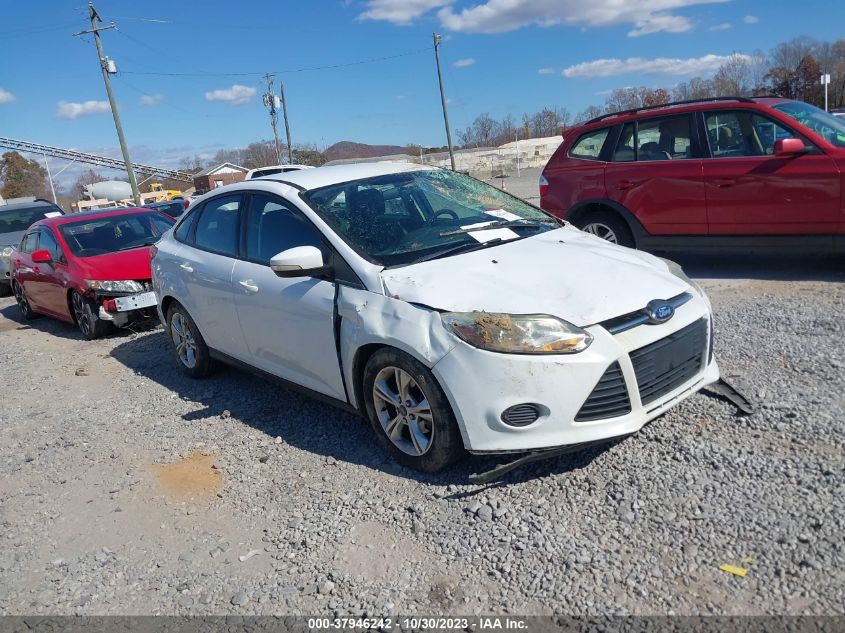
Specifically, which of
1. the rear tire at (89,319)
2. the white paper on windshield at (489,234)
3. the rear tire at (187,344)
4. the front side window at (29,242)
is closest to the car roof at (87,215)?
the front side window at (29,242)

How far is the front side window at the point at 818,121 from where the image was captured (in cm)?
705

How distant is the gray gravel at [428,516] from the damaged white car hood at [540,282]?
0.87 meters

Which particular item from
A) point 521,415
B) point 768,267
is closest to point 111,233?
point 521,415

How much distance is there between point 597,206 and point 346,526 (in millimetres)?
6141

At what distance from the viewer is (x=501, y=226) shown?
15.3 feet

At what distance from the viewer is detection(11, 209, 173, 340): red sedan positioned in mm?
8492

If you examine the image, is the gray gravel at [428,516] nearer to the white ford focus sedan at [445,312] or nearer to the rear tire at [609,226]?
the white ford focus sedan at [445,312]

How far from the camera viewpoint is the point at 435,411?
3.65 m

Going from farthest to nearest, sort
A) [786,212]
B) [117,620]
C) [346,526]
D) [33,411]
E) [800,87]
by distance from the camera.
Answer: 1. [800,87]
2. [786,212]
3. [33,411]
4. [346,526]
5. [117,620]

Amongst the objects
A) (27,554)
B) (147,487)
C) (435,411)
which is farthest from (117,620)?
(435,411)

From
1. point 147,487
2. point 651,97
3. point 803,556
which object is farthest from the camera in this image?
point 651,97

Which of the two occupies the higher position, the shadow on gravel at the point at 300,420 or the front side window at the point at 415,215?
the front side window at the point at 415,215

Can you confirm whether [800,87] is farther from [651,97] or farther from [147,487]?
[147,487]

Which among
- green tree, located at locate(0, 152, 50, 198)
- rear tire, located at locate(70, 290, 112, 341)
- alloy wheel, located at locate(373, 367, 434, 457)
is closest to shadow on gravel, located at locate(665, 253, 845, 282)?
alloy wheel, located at locate(373, 367, 434, 457)
